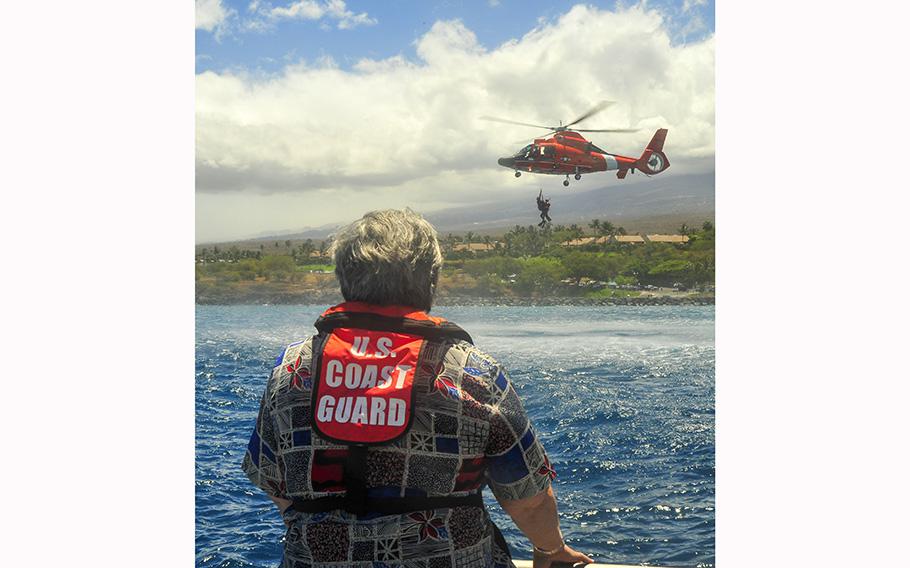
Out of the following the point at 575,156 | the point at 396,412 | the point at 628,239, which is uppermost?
the point at 575,156

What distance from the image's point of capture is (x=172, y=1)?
6441mm

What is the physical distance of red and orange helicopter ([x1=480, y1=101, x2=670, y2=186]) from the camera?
1391cm

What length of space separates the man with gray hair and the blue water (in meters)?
5.30

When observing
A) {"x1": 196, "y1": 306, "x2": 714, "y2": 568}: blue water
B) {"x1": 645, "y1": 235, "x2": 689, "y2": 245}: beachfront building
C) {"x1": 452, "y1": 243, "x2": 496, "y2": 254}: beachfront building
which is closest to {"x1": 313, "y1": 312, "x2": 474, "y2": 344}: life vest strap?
{"x1": 196, "y1": 306, "x2": 714, "y2": 568}: blue water

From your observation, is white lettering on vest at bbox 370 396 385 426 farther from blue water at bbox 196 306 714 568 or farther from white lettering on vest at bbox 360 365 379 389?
blue water at bbox 196 306 714 568

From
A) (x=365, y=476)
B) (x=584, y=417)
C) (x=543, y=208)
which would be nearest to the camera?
(x=365, y=476)

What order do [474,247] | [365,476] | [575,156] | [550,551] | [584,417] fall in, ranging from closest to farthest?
[365,476]
[550,551]
[584,417]
[575,156]
[474,247]

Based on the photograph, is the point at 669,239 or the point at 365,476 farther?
the point at 669,239

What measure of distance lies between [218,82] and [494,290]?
24.3 ft

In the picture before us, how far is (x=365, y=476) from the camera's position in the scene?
3.25 feet

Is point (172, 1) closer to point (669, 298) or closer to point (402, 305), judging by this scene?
point (402, 305)

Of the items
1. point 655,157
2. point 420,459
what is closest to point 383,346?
point 420,459

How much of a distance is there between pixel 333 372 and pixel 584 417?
12.6m

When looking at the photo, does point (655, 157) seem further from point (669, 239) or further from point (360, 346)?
point (360, 346)
